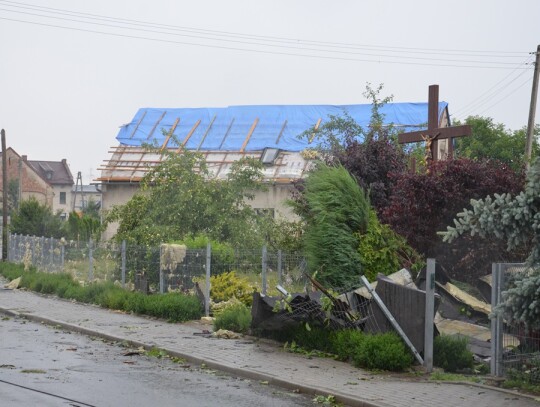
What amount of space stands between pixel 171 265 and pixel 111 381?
969 cm

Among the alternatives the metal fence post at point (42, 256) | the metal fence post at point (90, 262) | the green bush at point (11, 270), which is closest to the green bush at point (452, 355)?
the metal fence post at point (90, 262)

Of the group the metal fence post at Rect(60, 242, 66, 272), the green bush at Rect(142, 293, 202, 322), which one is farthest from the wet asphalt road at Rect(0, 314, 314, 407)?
the metal fence post at Rect(60, 242, 66, 272)

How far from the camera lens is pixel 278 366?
44.2 ft

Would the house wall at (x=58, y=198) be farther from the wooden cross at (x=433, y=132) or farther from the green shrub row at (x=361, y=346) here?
the green shrub row at (x=361, y=346)

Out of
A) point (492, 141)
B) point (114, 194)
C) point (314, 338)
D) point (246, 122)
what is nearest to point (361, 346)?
point (314, 338)

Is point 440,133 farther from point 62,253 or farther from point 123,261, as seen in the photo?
point 62,253

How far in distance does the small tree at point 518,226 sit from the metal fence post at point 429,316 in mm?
2519

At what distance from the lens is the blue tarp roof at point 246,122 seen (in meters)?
47.2

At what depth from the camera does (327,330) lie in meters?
14.8

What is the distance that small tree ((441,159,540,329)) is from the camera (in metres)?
10.1

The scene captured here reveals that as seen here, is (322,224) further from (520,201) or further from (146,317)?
(520,201)

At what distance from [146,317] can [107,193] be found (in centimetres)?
2534

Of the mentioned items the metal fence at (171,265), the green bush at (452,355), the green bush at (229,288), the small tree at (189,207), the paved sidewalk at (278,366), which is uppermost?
the small tree at (189,207)

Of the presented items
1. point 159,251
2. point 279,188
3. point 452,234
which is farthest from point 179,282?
point 279,188
